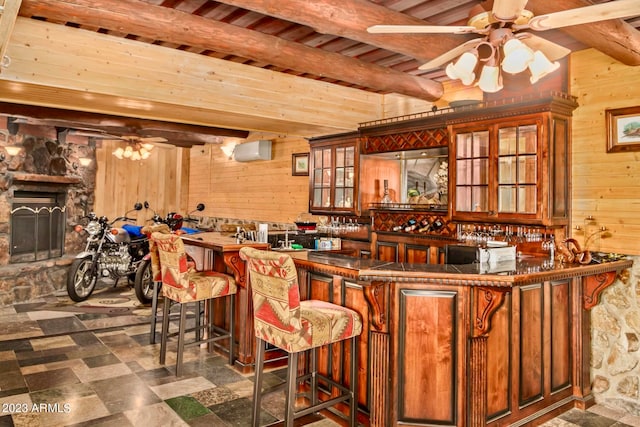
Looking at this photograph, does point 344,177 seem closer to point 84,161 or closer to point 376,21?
point 376,21

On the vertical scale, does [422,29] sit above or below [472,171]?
above

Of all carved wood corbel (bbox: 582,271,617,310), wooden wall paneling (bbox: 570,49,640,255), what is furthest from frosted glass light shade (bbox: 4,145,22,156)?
carved wood corbel (bbox: 582,271,617,310)

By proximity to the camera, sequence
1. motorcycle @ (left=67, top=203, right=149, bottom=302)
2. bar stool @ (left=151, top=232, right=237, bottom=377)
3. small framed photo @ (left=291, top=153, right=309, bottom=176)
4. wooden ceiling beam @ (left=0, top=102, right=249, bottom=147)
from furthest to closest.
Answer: small framed photo @ (left=291, top=153, right=309, bottom=176)
motorcycle @ (left=67, top=203, right=149, bottom=302)
wooden ceiling beam @ (left=0, top=102, right=249, bottom=147)
bar stool @ (left=151, top=232, right=237, bottom=377)

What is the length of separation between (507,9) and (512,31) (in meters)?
0.41

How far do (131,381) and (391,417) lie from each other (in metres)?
2.12

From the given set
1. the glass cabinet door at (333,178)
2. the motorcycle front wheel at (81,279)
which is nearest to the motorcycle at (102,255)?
the motorcycle front wheel at (81,279)

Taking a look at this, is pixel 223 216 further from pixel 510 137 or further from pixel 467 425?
pixel 467 425

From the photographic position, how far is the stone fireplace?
21.1 feet

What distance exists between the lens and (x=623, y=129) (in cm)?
361

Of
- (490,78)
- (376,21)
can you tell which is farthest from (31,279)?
(490,78)

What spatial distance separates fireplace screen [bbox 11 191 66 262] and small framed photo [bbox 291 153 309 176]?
3825mm

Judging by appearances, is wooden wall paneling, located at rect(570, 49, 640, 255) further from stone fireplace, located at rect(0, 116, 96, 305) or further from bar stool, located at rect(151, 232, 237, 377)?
stone fireplace, located at rect(0, 116, 96, 305)

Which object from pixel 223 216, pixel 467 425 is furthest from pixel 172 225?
pixel 467 425

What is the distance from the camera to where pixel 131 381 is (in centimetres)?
367
